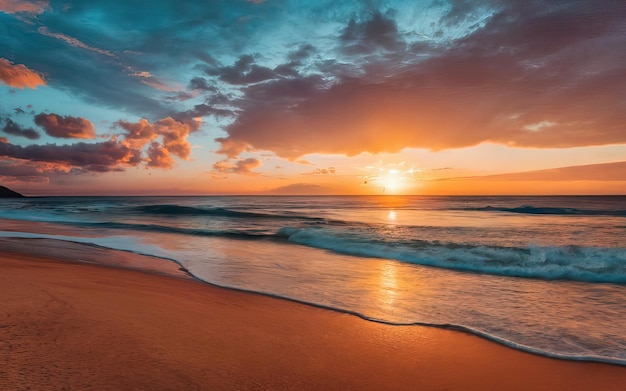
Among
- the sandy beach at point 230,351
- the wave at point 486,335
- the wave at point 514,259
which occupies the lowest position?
the wave at point 514,259

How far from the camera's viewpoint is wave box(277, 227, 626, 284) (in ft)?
34.0

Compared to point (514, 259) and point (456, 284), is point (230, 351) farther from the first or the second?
point (514, 259)

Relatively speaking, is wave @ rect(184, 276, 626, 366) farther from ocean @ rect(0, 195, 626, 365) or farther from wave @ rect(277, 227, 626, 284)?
wave @ rect(277, 227, 626, 284)

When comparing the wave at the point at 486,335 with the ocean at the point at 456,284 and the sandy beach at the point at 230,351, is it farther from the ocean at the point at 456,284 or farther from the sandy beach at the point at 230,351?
the sandy beach at the point at 230,351

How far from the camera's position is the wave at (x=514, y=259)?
1035cm

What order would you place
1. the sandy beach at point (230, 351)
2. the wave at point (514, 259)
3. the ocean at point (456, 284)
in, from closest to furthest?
the sandy beach at point (230, 351) → the ocean at point (456, 284) → the wave at point (514, 259)

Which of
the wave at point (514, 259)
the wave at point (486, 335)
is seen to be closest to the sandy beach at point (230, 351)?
the wave at point (486, 335)

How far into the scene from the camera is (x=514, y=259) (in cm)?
1261

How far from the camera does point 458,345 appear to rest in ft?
15.8

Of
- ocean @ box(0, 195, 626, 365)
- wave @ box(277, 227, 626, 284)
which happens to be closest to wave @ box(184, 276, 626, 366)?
ocean @ box(0, 195, 626, 365)

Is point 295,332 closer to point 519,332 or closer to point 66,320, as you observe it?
point 66,320

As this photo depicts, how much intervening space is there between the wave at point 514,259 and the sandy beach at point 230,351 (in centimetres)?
693

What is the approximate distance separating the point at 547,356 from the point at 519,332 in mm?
828

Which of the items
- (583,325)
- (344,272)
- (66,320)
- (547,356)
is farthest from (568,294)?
(66,320)
